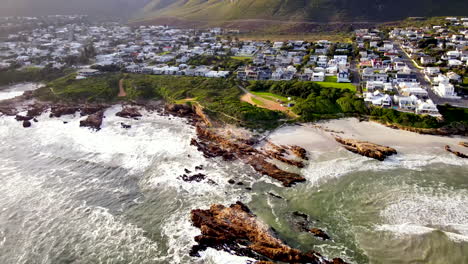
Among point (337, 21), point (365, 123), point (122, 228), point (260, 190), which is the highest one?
point (337, 21)

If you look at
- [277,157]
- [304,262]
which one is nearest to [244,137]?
[277,157]

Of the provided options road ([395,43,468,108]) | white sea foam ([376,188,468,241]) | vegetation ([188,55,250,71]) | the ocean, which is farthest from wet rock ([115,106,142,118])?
road ([395,43,468,108])

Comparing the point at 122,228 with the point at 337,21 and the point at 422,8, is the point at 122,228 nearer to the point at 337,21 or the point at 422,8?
the point at 337,21

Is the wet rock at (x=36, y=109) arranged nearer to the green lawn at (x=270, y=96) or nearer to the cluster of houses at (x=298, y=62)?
the cluster of houses at (x=298, y=62)

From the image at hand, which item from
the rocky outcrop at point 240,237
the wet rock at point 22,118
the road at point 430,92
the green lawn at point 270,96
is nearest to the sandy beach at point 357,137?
the road at point 430,92

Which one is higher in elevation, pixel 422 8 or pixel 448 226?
pixel 422 8

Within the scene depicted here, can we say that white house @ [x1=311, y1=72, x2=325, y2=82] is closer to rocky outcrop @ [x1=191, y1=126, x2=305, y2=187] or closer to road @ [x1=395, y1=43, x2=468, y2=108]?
road @ [x1=395, y1=43, x2=468, y2=108]

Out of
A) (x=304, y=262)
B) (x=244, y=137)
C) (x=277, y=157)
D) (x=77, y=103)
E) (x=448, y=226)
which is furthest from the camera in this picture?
(x=77, y=103)
